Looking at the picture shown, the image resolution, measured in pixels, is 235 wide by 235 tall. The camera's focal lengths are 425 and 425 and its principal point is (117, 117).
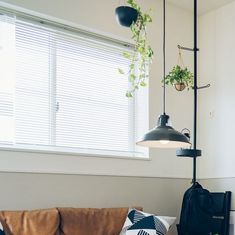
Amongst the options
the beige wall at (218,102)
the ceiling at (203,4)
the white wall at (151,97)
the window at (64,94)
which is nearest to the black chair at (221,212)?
the beige wall at (218,102)

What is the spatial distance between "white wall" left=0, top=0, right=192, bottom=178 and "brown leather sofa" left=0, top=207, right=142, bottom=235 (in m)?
0.39

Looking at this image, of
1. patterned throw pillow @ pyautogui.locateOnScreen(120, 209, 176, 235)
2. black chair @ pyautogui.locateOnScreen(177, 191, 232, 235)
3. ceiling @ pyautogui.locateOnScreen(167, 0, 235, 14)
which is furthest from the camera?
ceiling @ pyautogui.locateOnScreen(167, 0, 235, 14)

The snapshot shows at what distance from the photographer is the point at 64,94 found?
3.67 m

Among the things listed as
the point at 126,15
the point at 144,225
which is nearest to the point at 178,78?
the point at 126,15

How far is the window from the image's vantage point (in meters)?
3.41

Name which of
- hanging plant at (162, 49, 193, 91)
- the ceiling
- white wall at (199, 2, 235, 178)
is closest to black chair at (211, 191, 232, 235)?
white wall at (199, 2, 235, 178)

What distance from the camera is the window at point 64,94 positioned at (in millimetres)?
3408

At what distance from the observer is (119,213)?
3.34m

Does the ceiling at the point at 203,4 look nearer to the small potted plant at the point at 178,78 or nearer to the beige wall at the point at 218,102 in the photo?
the beige wall at the point at 218,102

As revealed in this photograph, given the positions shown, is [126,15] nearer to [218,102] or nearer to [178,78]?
[178,78]

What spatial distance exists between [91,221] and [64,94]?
112cm

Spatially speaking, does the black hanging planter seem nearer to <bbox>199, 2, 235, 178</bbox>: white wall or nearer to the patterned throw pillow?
the patterned throw pillow

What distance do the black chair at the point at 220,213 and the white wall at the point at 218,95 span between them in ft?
0.74

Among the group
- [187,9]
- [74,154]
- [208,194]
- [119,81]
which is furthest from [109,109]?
[187,9]
